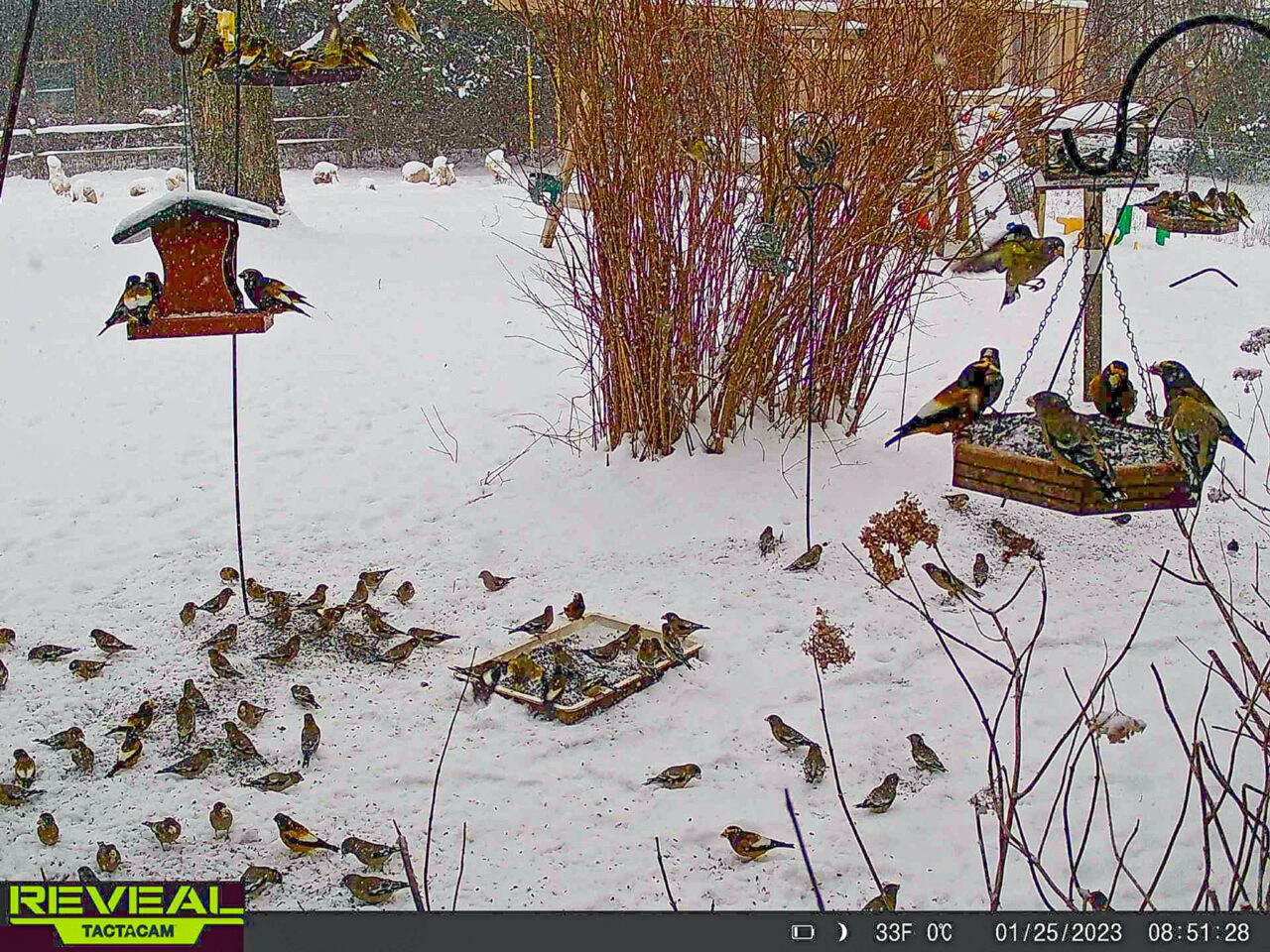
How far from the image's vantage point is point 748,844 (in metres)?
2.26

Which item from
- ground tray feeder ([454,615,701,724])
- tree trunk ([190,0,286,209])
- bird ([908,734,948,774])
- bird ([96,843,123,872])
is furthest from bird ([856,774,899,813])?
tree trunk ([190,0,286,209])

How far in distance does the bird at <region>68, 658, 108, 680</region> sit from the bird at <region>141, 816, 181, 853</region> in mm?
769

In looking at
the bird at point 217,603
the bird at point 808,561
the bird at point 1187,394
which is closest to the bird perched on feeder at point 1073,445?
the bird at point 1187,394

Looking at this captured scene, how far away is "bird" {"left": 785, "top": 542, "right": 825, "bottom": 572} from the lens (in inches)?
134

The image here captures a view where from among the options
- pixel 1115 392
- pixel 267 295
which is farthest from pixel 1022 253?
pixel 267 295

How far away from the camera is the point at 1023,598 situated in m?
3.29

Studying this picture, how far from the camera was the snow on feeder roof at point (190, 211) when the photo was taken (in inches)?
106

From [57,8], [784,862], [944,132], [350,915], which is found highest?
[57,8]

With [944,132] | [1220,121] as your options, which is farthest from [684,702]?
[1220,121]

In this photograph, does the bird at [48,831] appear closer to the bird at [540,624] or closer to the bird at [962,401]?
the bird at [540,624]

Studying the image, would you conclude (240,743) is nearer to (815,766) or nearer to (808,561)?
(815,766)

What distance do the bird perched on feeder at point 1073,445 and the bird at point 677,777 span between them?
3.09 ft

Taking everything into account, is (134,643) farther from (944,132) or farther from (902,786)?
(944,132)

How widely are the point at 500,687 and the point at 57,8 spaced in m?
7.57
